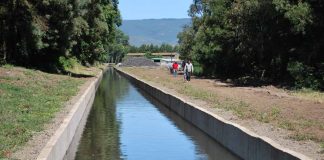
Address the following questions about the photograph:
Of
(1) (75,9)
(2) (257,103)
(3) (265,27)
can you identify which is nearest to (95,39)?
(1) (75,9)

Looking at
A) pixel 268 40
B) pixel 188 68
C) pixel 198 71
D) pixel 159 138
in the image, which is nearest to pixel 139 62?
pixel 198 71

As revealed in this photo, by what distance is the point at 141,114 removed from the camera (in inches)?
1115

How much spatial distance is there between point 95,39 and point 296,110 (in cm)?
3764

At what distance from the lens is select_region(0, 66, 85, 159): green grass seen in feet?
44.2

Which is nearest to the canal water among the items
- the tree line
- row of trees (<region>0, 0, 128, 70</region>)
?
the tree line

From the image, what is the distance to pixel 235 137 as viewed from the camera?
15.0 meters

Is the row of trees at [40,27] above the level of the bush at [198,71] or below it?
above

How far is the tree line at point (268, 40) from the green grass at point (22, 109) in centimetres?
1445

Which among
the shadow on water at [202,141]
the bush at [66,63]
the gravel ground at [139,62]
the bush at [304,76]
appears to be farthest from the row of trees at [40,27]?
the gravel ground at [139,62]

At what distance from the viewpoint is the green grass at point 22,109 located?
13477 mm

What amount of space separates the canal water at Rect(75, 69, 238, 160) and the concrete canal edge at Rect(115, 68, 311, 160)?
257mm

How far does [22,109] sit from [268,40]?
23.8 meters

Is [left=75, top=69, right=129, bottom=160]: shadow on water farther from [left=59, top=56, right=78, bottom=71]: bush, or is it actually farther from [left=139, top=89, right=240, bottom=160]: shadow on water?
[left=59, top=56, right=78, bottom=71]: bush

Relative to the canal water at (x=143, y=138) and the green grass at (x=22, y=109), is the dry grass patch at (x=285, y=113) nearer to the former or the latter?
the canal water at (x=143, y=138)
